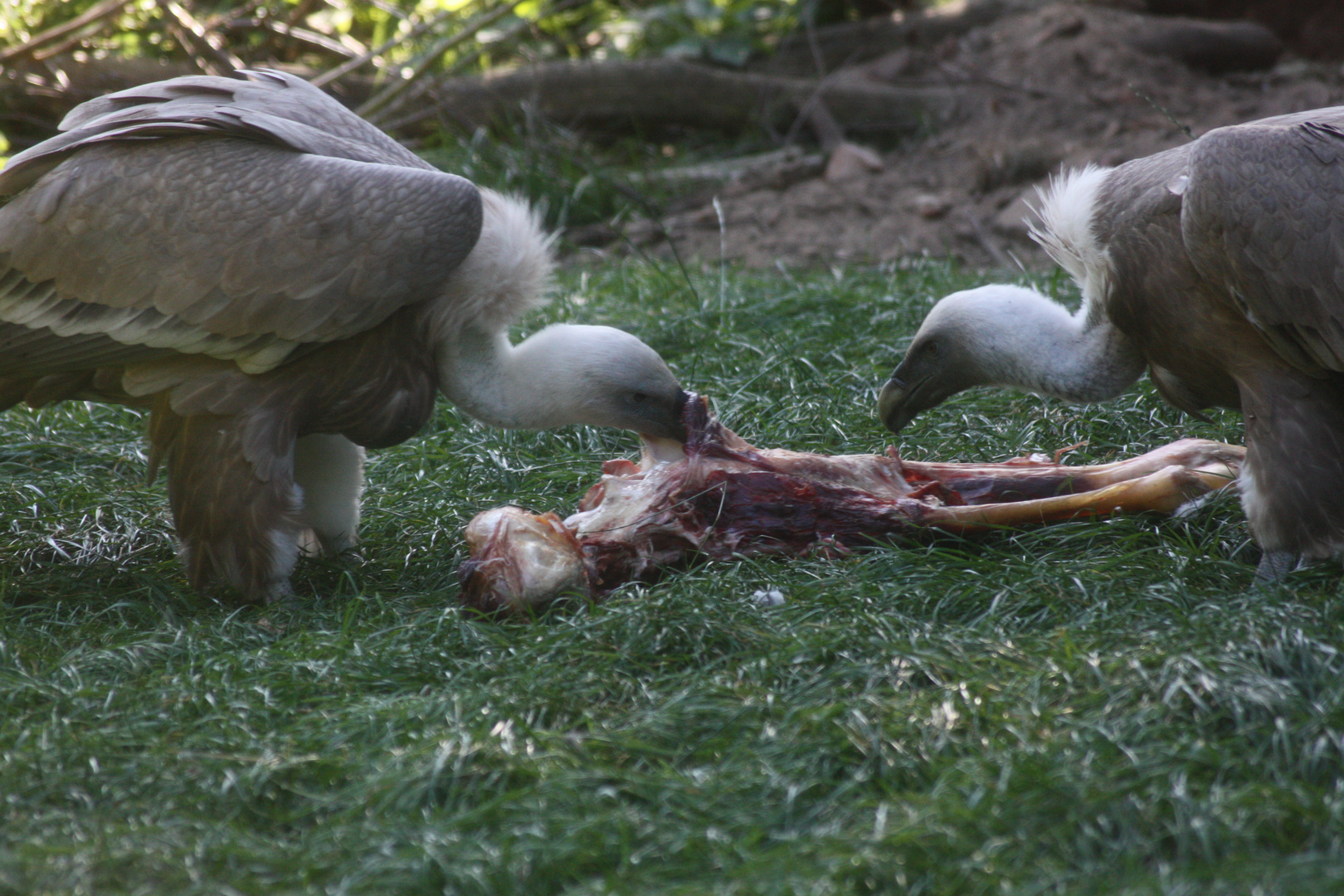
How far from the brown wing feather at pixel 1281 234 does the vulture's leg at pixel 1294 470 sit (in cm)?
9

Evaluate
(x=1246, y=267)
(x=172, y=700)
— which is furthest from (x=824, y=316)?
(x=172, y=700)

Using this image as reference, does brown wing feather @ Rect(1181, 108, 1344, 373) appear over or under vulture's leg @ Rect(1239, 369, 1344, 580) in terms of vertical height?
over

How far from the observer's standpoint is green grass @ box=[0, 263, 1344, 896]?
216 centimetres

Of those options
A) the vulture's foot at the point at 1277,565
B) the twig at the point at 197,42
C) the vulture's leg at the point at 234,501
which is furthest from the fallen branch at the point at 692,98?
the vulture's foot at the point at 1277,565

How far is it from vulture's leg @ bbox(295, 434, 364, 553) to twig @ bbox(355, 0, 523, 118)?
15.5ft

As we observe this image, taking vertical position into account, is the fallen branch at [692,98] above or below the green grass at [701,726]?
below

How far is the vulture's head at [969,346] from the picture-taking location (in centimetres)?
387

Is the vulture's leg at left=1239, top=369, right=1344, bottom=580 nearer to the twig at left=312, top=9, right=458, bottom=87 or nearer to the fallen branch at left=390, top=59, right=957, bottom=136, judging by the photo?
the fallen branch at left=390, top=59, right=957, bottom=136

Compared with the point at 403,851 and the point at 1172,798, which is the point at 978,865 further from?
the point at 403,851

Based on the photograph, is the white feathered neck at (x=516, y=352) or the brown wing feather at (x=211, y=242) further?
the white feathered neck at (x=516, y=352)

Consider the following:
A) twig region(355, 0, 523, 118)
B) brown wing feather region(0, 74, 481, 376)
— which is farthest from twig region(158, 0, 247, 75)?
brown wing feather region(0, 74, 481, 376)

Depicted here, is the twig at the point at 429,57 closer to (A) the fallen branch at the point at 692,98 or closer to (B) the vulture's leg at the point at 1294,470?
(A) the fallen branch at the point at 692,98

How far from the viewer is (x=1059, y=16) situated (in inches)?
373

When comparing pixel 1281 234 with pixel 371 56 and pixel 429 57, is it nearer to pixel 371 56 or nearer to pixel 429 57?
pixel 429 57
